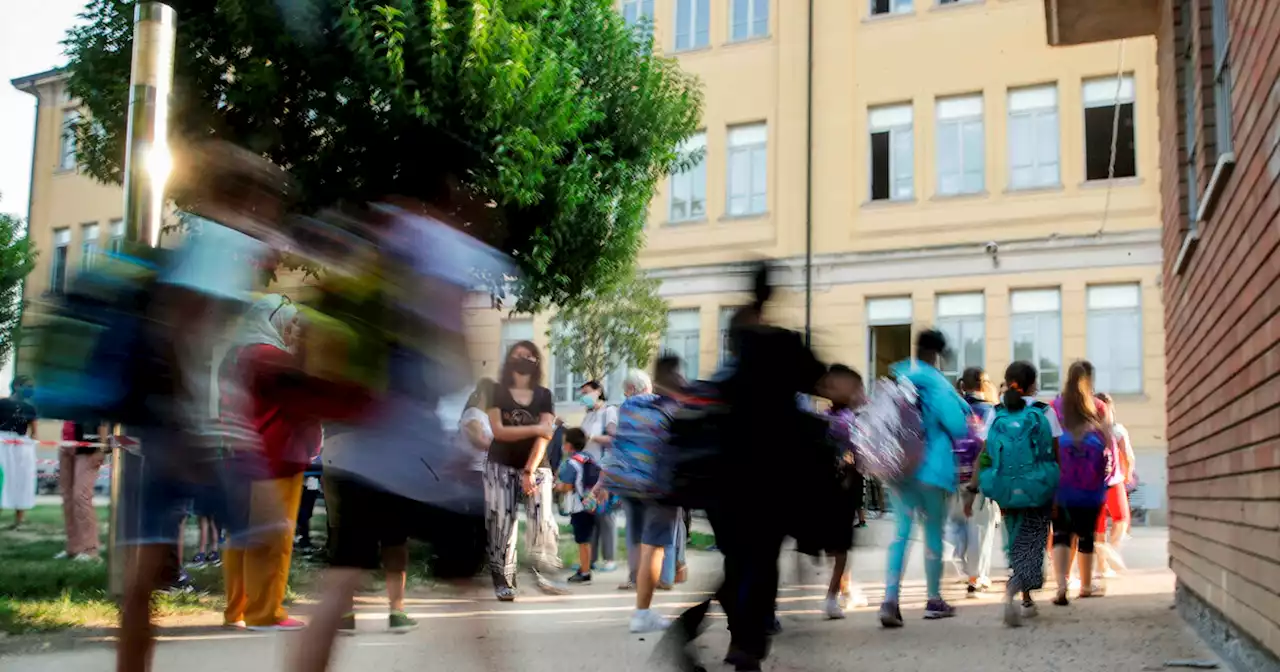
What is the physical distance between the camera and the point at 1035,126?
24.1 m

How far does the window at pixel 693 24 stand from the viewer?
28.2m

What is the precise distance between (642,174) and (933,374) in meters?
7.32

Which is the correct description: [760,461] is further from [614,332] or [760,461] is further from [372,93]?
[614,332]

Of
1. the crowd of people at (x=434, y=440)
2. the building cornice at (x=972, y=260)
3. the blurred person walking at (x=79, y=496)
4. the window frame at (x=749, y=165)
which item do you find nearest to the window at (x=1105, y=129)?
the building cornice at (x=972, y=260)

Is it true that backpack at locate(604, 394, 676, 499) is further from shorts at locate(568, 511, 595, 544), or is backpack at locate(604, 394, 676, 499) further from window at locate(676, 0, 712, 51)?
window at locate(676, 0, 712, 51)

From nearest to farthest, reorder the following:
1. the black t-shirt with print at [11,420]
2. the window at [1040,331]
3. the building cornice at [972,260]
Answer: the black t-shirt with print at [11,420]
the building cornice at [972,260]
the window at [1040,331]

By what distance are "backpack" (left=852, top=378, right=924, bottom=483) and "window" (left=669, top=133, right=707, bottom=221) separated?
810 inches

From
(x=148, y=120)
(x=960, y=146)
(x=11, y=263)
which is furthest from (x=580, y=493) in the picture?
(x=11, y=263)

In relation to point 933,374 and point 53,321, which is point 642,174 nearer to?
point 933,374

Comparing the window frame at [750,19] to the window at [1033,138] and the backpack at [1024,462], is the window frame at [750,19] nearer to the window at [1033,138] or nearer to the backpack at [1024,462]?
the window at [1033,138]

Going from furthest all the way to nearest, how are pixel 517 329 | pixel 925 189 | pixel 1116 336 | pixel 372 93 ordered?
pixel 517 329, pixel 925 189, pixel 1116 336, pixel 372 93

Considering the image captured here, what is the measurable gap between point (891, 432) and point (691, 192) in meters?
21.3

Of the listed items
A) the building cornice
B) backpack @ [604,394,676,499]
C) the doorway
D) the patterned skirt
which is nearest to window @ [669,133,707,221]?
the building cornice

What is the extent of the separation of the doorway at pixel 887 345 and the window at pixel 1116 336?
3665 mm
